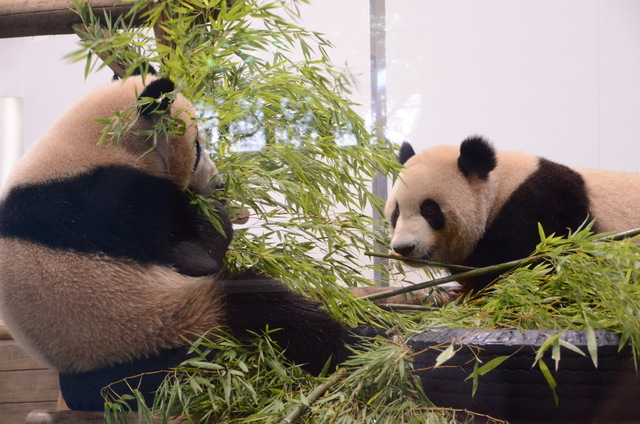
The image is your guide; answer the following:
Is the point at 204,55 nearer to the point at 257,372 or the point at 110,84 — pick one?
the point at 110,84

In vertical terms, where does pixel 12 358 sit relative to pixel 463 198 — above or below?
below

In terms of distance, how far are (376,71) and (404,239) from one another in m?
0.74

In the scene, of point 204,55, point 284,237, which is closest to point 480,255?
point 284,237

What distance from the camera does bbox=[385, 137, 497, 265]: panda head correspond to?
7.25 ft

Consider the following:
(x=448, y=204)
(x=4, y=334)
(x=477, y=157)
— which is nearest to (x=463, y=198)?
(x=448, y=204)

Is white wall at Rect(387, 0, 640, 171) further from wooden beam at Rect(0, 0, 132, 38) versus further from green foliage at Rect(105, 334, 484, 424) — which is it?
wooden beam at Rect(0, 0, 132, 38)

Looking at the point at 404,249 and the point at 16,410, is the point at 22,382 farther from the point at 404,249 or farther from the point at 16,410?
the point at 404,249

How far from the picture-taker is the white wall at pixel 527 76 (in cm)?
229

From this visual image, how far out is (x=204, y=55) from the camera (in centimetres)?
199

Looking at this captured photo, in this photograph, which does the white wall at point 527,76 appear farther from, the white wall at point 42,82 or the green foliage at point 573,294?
the white wall at point 42,82

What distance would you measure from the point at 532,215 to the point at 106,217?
4.84 ft

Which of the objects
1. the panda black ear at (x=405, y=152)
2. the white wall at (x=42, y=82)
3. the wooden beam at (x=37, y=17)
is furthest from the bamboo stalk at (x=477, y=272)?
the wooden beam at (x=37, y=17)

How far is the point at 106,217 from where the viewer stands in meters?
1.76

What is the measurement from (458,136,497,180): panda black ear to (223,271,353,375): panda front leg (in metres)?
0.86
